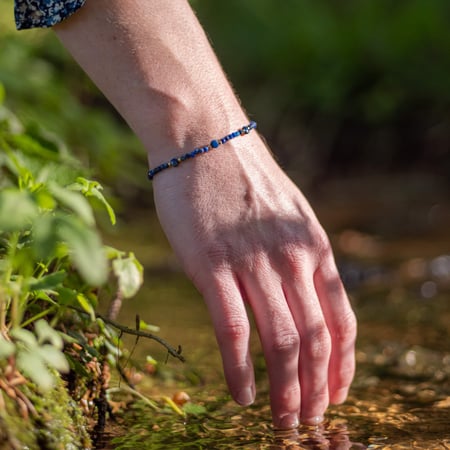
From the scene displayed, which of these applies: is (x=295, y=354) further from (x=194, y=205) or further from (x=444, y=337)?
(x=444, y=337)

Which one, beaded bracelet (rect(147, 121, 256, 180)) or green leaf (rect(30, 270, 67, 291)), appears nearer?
green leaf (rect(30, 270, 67, 291))

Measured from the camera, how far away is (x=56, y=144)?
5.48ft

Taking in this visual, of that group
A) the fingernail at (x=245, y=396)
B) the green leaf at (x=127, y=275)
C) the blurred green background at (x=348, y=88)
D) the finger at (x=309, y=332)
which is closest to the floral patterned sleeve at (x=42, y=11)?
the green leaf at (x=127, y=275)

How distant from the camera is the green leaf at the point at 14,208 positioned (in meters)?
0.85

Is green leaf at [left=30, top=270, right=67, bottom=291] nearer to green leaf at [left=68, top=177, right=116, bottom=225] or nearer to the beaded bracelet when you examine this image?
green leaf at [left=68, top=177, right=116, bottom=225]

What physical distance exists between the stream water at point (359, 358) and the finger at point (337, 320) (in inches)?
3.9

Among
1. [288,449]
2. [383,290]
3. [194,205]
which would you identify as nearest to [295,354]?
[288,449]

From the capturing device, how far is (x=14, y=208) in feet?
2.81

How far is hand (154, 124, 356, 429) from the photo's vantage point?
1.19 meters

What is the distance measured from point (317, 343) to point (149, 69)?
514 millimetres

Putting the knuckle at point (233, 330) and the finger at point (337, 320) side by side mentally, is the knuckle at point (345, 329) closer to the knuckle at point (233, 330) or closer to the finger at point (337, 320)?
the finger at point (337, 320)

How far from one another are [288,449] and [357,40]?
17.6ft

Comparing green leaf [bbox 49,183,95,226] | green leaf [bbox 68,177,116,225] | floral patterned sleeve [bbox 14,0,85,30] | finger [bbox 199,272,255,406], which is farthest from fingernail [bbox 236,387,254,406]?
floral patterned sleeve [bbox 14,0,85,30]

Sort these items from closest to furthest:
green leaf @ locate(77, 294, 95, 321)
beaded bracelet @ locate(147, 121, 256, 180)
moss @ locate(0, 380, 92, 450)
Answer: moss @ locate(0, 380, 92, 450)
green leaf @ locate(77, 294, 95, 321)
beaded bracelet @ locate(147, 121, 256, 180)
